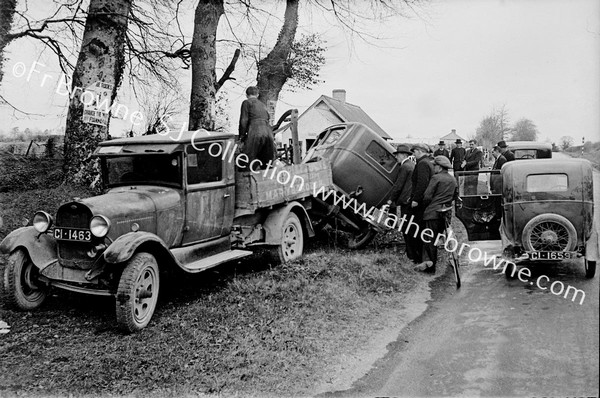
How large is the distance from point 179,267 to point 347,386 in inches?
103

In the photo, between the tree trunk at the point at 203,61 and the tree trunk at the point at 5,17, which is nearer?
the tree trunk at the point at 5,17

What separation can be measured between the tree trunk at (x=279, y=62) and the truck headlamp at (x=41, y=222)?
799cm

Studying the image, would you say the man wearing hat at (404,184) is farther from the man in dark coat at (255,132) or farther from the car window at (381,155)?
the man in dark coat at (255,132)

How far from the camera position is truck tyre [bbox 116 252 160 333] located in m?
5.34

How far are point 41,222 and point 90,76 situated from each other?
3349 millimetres

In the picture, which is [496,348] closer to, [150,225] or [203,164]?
[150,225]

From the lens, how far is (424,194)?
8797mm

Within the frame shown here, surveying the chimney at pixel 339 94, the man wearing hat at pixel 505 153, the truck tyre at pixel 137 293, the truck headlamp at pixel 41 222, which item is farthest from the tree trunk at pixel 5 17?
the chimney at pixel 339 94

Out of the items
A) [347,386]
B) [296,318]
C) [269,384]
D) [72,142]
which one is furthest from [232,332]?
[72,142]

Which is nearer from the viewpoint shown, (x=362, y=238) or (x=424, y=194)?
(x=424, y=194)

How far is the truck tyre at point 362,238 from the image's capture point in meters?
10.5

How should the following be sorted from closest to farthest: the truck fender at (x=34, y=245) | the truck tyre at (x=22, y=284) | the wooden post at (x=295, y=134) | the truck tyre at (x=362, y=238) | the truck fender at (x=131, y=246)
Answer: the truck fender at (x=131, y=246) → the truck tyre at (x=22, y=284) → the truck fender at (x=34, y=245) → the wooden post at (x=295, y=134) → the truck tyre at (x=362, y=238)

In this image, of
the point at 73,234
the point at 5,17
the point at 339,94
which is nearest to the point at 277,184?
the point at 73,234

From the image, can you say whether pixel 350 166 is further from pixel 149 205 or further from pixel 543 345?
pixel 543 345
